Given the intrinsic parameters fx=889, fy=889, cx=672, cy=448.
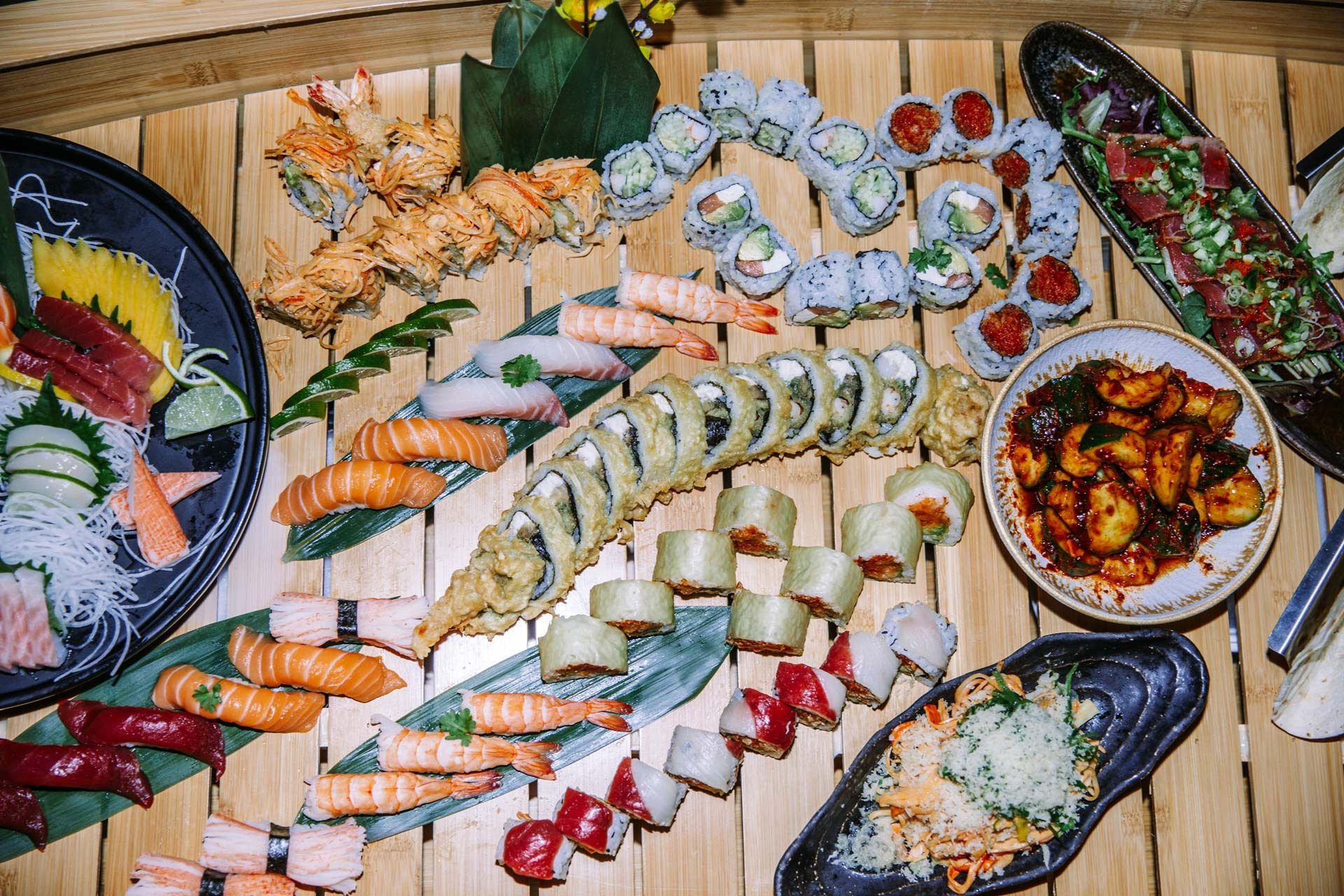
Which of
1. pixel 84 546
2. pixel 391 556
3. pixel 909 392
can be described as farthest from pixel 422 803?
pixel 909 392

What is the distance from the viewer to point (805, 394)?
3930mm

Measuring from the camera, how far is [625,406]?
388cm

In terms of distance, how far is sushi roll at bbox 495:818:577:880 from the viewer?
143 inches

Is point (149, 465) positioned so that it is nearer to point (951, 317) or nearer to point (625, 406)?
point (625, 406)

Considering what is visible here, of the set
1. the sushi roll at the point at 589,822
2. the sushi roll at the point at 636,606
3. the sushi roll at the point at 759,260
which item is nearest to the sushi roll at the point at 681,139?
the sushi roll at the point at 759,260

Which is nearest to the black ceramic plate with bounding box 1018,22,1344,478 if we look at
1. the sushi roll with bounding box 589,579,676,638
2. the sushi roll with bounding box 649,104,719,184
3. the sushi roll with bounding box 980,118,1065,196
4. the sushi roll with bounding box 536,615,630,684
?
the sushi roll with bounding box 980,118,1065,196

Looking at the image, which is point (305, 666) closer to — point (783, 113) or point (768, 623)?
point (768, 623)

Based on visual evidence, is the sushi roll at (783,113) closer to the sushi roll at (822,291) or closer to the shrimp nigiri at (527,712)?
the sushi roll at (822,291)

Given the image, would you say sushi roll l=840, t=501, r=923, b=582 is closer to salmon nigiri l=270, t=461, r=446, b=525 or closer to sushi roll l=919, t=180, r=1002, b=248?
sushi roll l=919, t=180, r=1002, b=248

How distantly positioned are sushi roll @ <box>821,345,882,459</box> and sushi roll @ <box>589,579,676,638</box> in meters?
1.00

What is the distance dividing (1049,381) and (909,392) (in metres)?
0.57

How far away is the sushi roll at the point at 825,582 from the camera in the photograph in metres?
3.75

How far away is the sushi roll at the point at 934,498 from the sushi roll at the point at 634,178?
1.70 meters

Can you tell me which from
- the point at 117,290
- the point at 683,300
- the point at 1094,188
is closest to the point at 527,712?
the point at 683,300
